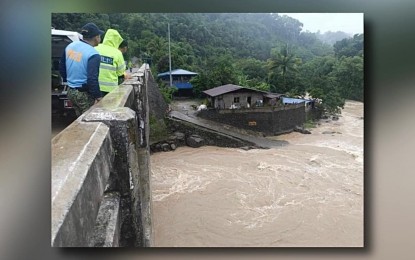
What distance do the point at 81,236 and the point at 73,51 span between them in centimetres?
99

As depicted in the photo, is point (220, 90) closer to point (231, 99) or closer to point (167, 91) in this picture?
point (231, 99)

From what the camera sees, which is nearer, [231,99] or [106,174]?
[106,174]

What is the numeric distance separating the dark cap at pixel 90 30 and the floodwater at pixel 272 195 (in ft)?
2.31

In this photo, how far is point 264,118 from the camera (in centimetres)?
256

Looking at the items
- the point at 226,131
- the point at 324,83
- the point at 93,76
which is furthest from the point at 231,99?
the point at 93,76

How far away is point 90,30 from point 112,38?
118 mm

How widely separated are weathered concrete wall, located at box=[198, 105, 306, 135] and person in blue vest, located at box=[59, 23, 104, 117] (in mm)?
590

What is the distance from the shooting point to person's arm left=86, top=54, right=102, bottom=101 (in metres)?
2.54

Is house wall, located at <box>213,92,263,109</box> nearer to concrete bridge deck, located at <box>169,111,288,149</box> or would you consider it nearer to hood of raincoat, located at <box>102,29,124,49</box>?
concrete bridge deck, located at <box>169,111,288,149</box>

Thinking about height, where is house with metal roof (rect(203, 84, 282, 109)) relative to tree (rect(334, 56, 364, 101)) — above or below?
below

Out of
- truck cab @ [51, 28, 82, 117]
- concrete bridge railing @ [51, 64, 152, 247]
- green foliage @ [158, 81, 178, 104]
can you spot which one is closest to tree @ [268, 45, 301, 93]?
green foliage @ [158, 81, 178, 104]
